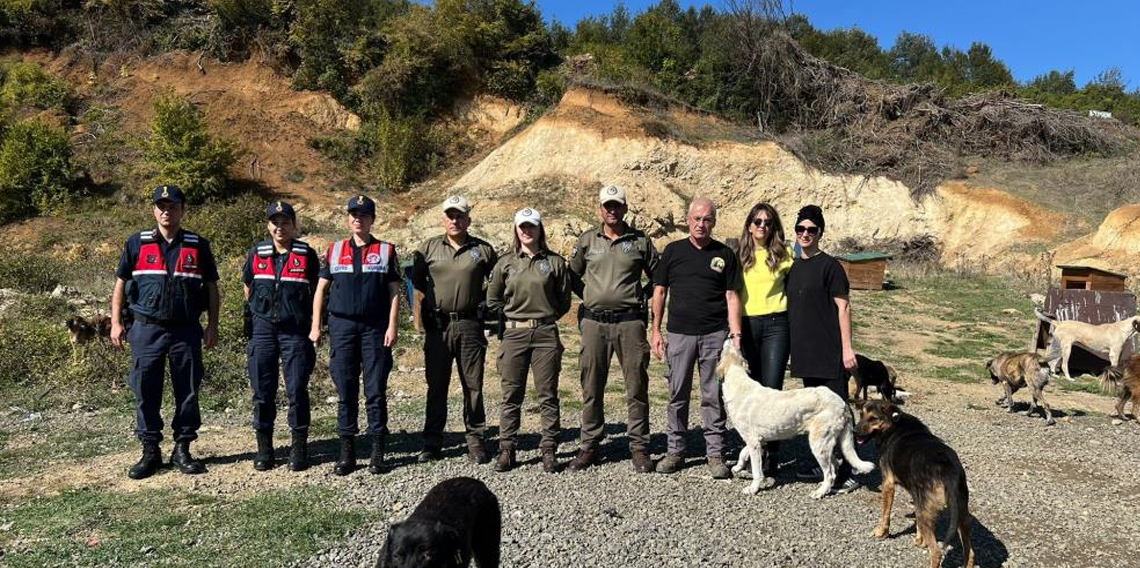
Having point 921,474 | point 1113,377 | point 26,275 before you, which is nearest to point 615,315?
point 921,474

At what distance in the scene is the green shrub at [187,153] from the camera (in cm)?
2017

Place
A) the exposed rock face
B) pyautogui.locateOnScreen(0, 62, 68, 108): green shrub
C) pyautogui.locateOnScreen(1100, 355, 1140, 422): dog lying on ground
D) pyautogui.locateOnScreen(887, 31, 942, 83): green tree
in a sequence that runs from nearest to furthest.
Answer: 1. pyautogui.locateOnScreen(1100, 355, 1140, 422): dog lying on ground
2. the exposed rock face
3. pyautogui.locateOnScreen(0, 62, 68, 108): green shrub
4. pyautogui.locateOnScreen(887, 31, 942, 83): green tree

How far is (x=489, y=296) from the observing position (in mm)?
5020

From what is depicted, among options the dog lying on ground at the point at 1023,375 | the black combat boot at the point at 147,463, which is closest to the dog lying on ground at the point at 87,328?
the black combat boot at the point at 147,463

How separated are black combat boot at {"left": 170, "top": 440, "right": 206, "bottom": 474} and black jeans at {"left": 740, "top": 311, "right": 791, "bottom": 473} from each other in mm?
4255

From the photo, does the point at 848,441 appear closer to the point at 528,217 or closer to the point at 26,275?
the point at 528,217

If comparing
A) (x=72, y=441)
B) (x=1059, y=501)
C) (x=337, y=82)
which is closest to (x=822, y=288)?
(x=1059, y=501)

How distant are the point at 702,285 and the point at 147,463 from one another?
4.38 m

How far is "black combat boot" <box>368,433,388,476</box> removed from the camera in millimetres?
4930

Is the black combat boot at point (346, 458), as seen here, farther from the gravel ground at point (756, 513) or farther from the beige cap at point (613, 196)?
the beige cap at point (613, 196)

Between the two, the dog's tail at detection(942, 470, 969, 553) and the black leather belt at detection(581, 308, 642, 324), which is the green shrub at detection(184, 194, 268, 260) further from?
the dog's tail at detection(942, 470, 969, 553)

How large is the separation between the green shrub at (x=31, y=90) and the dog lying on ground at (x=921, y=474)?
1231 inches

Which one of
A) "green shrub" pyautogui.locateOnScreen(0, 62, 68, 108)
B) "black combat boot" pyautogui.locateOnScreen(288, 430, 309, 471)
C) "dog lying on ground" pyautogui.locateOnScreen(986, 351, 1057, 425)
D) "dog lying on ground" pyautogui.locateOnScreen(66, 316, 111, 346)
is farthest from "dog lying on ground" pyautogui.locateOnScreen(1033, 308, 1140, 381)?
"green shrub" pyautogui.locateOnScreen(0, 62, 68, 108)

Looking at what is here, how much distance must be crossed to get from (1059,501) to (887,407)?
5.74 ft
